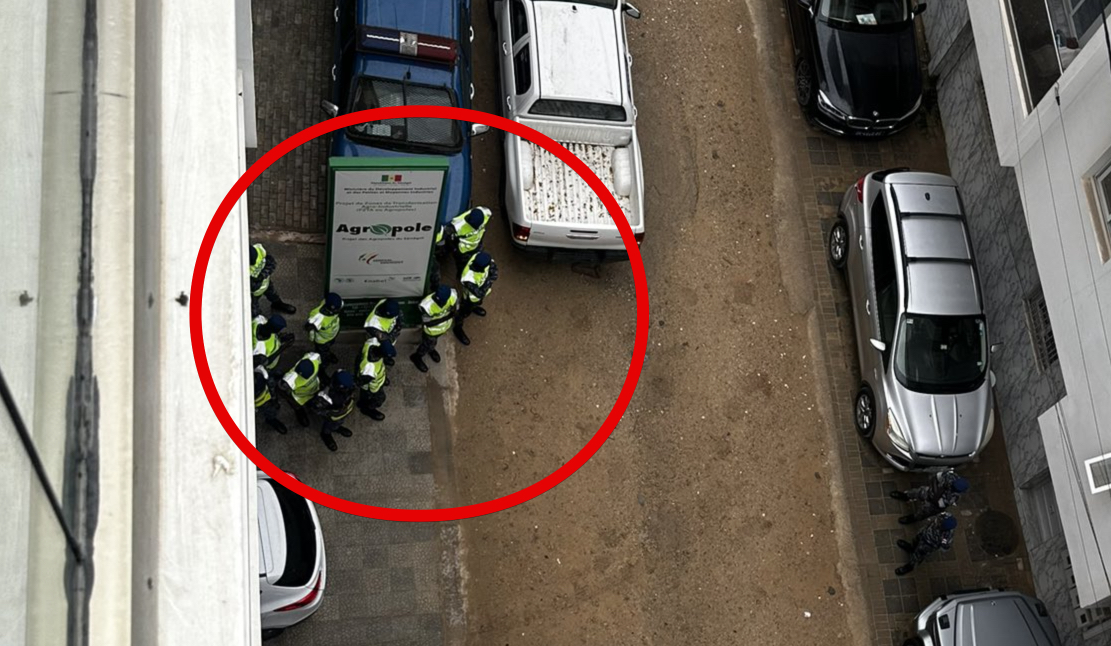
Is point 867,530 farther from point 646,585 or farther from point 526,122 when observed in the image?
point 526,122

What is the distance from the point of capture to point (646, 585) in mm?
11820

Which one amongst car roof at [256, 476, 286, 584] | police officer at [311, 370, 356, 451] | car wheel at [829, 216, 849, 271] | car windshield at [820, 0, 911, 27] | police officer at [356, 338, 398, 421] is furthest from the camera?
car windshield at [820, 0, 911, 27]

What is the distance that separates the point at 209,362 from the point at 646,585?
832 centimetres

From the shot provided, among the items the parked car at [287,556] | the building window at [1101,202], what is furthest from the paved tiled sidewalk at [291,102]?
the building window at [1101,202]

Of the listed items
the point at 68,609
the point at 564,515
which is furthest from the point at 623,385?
the point at 68,609

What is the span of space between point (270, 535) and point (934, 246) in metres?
8.25

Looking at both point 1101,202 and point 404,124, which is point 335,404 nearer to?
point 404,124

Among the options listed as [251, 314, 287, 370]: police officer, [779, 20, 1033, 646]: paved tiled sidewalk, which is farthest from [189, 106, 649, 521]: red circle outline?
[779, 20, 1033, 646]: paved tiled sidewalk

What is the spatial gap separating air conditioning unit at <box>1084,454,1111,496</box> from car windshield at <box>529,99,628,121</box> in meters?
6.45

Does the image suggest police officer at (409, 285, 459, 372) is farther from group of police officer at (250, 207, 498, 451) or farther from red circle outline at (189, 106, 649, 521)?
red circle outline at (189, 106, 649, 521)

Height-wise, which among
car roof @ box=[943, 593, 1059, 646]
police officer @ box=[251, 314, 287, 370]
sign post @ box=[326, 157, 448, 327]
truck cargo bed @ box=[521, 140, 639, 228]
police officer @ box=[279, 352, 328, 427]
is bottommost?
car roof @ box=[943, 593, 1059, 646]

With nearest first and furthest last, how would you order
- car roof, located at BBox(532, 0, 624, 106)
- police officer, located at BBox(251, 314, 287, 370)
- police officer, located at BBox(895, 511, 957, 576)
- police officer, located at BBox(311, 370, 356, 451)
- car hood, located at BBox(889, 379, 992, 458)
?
1. police officer, located at BBox(251, 314, 287, 370)
2. police officer, located at BBox(311, 370, 356, 451)
3. police officer, located at BBox(895, 511, 957, 576)
4. car hood, located at BBox(889, 379, 992, 458)
5. car roof, located at BBox(532, 0, 624, 106)

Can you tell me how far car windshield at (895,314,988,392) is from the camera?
1243cm

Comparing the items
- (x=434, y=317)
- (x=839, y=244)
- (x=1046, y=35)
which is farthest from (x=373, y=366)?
(x=1046, y=35)
